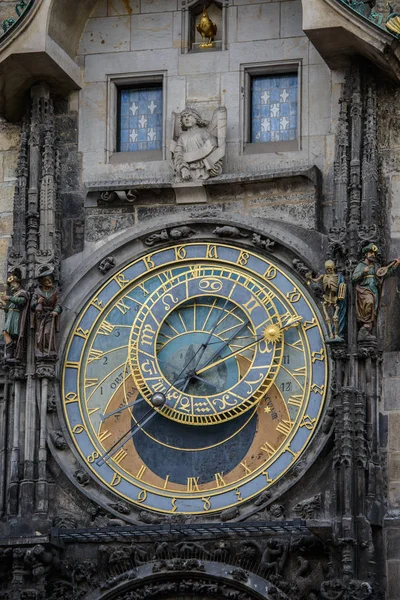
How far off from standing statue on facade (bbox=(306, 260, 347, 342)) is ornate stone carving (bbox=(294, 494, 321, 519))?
1306 mm

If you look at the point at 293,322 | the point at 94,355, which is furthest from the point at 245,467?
the point at 94,355

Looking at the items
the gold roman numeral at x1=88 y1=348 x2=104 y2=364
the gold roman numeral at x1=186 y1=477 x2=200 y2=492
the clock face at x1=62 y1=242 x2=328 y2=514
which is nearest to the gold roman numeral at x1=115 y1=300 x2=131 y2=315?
the clock face at x1=62 y1=242 x2=328 y2=514

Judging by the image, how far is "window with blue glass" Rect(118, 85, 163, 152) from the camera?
22469mm

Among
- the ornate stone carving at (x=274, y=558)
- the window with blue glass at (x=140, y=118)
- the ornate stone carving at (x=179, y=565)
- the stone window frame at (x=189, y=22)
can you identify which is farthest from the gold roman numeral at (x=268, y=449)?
the stone window frame at (x=189, y=22)

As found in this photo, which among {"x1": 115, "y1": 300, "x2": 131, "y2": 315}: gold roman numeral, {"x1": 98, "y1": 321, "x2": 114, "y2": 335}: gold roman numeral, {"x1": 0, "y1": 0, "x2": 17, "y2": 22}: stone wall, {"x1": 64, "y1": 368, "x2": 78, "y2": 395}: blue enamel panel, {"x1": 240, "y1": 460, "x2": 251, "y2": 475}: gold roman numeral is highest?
{"x1": 0, "y1": 0, "x2": 17, "y2": 22}: stone wall

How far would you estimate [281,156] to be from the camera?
22.0m

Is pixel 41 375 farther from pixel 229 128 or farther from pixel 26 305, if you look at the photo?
pixel 229 128

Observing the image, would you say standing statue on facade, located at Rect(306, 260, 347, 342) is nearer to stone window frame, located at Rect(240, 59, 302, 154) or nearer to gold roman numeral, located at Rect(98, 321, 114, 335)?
stone window frame, located at Rect(240, 59, 302, 154)

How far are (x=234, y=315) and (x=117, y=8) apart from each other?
306cm

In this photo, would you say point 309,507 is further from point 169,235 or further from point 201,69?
point 201,69

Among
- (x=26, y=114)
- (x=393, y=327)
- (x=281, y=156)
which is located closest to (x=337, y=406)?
(x=393, y=327)

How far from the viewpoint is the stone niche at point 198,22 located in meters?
22.5

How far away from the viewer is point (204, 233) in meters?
21.9

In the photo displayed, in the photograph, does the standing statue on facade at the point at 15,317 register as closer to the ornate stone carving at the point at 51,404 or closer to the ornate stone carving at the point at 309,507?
the ornate stone carving at the point at 51,404
